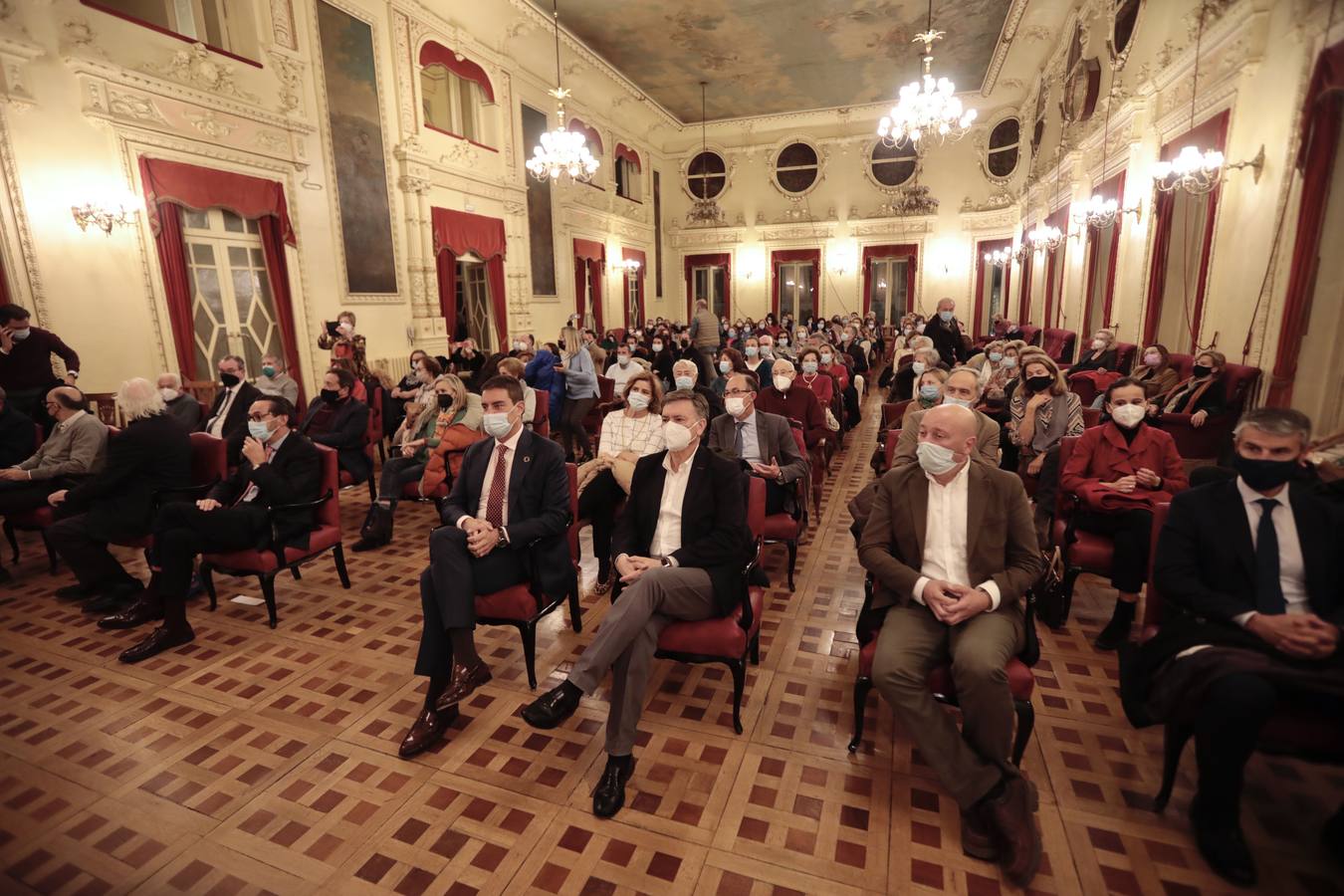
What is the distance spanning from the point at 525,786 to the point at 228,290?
7.84 meters

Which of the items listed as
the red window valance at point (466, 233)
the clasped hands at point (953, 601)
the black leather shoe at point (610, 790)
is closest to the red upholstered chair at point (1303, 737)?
the clasped hands at point (953, 601)

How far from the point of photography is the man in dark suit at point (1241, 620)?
1.94 meters

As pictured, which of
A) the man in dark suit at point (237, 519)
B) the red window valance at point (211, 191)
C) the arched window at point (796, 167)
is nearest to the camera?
the man in dark suit at point (237, 519)

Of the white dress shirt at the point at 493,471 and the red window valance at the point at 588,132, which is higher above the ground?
the red window valance at the point at 588,132

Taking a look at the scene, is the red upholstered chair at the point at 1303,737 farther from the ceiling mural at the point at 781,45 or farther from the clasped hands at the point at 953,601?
the ceiling mural at the point at 781,45

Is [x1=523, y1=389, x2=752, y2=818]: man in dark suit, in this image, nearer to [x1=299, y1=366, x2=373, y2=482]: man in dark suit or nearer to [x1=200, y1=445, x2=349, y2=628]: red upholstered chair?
[x1=200, y1=445, x2=349, y2=628]: red upholstered chair

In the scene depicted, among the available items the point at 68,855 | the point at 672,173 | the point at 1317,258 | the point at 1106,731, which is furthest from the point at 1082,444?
the point at 672,173

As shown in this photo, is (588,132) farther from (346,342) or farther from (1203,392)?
(1203,392)

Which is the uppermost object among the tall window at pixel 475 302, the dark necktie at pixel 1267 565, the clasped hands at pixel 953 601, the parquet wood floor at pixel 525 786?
the tall window at pixel 475 302

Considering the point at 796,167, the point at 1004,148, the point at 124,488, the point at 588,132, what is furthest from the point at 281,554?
the point at 1004,148

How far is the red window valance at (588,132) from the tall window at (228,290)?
8097 mm

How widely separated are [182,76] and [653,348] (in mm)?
6612

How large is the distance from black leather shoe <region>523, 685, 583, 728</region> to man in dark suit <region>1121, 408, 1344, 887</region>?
2129 mm

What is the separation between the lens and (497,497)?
3121mm
